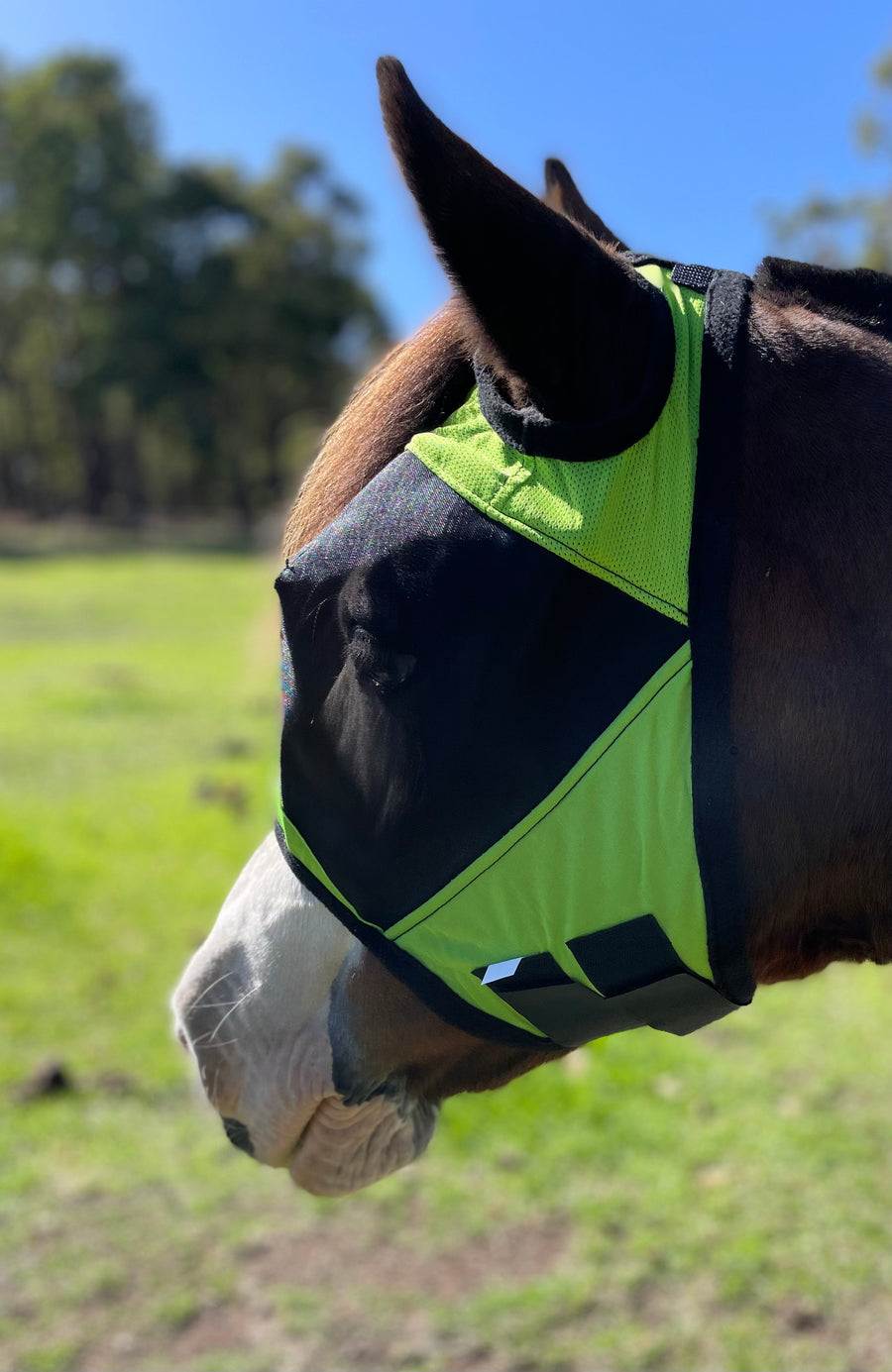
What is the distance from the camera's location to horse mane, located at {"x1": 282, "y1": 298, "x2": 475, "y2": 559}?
130cm

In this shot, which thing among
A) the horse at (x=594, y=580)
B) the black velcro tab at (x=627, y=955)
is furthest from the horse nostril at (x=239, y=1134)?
the black velcro tab at (x=627, y=955)

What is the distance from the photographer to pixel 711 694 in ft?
3.76

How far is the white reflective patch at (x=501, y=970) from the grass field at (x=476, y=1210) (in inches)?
74.0

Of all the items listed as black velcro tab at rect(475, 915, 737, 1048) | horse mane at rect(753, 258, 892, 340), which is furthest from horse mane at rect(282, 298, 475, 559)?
black velcro tab at rect(475, 915, 737, 1048)

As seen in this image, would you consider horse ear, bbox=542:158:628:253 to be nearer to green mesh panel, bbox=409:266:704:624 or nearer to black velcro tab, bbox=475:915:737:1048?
green mesh panel, bbox=409:266:704:624

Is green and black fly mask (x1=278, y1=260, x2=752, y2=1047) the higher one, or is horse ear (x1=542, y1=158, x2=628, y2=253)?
horse ear (x1=542, y1=158, x2=628, y2=253)

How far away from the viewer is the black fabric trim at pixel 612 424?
3.66ft

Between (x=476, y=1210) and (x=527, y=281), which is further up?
(x=527, y=281)

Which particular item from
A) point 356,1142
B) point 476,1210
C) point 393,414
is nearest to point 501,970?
point 356,1142

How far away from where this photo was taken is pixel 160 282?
34.0 meters

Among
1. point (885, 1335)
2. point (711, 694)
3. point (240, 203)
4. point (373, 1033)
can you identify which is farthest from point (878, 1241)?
point (240, 203)

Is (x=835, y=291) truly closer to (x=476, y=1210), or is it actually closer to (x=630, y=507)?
(x=630, y=507)

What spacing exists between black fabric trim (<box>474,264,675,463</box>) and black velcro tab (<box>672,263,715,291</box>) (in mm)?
108

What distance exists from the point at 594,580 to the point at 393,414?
350 millimetres
